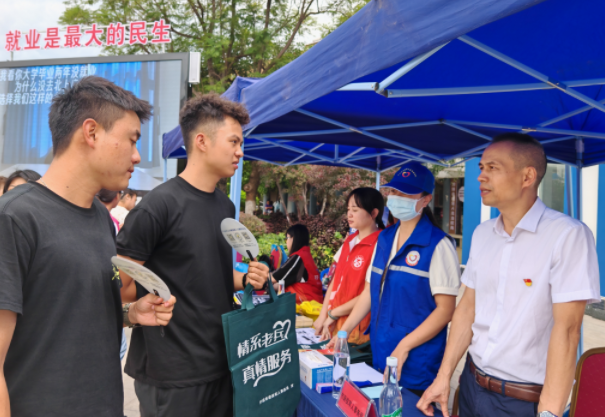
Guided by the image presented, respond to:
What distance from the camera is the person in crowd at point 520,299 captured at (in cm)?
147

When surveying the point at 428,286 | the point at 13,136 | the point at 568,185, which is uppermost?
the point at 13,136

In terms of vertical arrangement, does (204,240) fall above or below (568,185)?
below

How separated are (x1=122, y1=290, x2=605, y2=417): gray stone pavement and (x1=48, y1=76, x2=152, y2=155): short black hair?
115 inches

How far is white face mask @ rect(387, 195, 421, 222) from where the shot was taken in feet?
7.93

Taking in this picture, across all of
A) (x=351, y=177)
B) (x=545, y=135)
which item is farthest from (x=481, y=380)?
(x=351, y=177)

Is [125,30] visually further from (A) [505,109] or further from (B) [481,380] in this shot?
(B) [481,380]

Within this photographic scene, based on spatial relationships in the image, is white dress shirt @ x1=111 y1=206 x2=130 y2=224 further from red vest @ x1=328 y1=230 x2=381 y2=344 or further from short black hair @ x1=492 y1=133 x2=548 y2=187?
short black hair @ x1=492 y1=133 x2=548 y2=187

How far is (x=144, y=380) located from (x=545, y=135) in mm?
2821

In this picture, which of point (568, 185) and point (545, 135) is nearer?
point (545, 135)

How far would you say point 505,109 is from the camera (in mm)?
2396

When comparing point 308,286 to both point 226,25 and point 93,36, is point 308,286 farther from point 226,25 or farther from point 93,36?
point 93,36

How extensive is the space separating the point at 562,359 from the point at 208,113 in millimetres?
1633

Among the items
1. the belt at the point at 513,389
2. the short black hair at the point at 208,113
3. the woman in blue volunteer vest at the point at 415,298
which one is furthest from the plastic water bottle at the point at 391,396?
the short black hair at the point at 208,113

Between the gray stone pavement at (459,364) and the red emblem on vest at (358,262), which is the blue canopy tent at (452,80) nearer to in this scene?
the red emblem on vest at (358,262)
